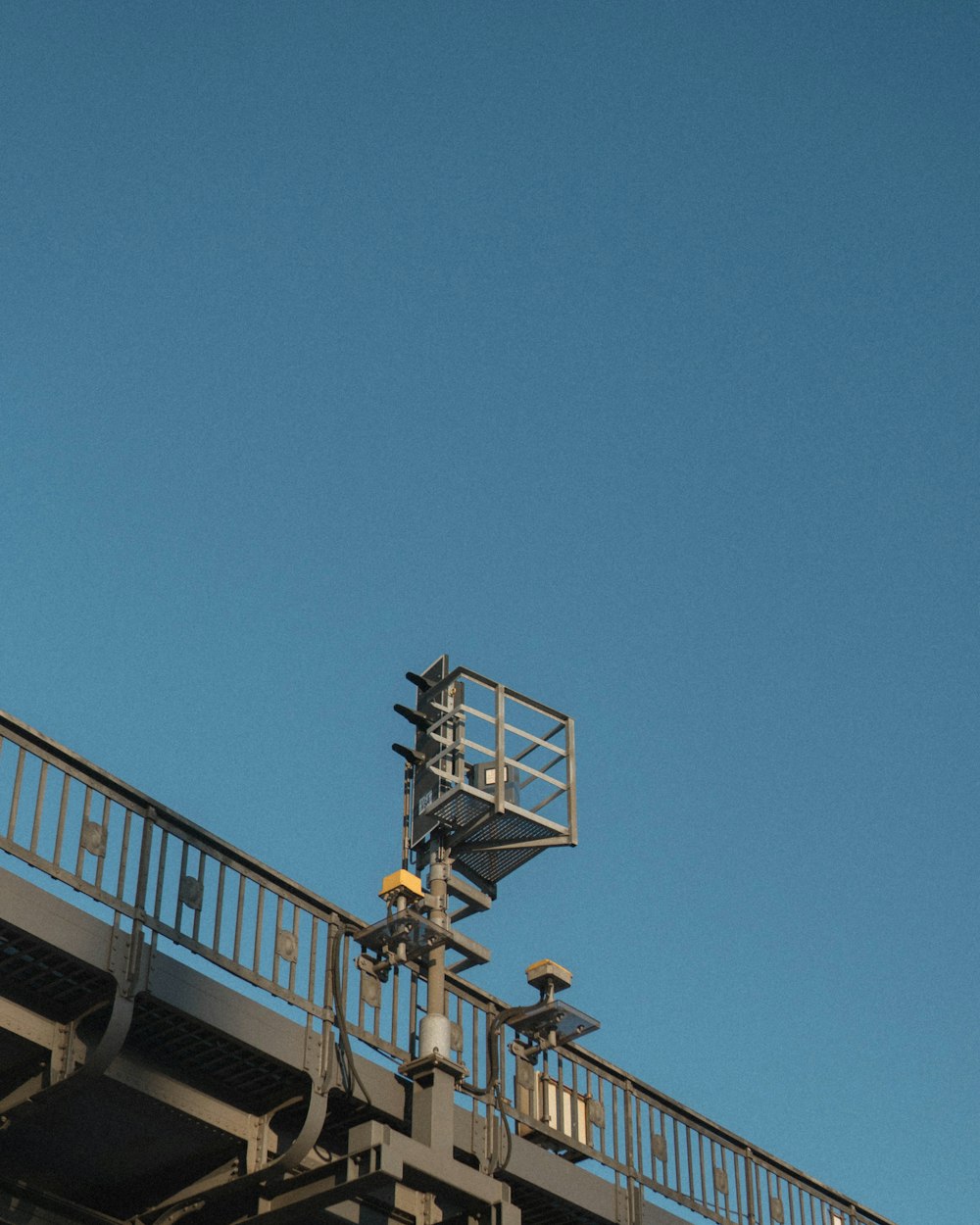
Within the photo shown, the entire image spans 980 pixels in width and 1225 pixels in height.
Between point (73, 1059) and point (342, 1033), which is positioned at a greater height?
point (342, 1033)

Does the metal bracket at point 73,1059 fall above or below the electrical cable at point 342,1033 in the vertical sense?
below

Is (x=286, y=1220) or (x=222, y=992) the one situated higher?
(x=222, y=992)

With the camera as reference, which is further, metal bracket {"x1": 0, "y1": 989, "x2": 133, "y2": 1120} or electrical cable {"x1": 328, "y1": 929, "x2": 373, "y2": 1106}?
electrical cable {"x1": 328, "y1": 929, "x2": 373, "y2": 1106}

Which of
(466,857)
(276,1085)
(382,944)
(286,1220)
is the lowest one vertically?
(286,1220)

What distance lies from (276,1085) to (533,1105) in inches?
128

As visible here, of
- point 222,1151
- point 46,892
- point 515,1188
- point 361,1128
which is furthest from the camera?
point 515,1188

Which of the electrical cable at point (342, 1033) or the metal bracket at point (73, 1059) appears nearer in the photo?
the metal bracket at point (73, 1059)

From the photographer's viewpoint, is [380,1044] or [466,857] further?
[466,857]

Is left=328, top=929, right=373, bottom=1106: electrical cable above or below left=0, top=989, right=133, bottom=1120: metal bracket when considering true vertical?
above

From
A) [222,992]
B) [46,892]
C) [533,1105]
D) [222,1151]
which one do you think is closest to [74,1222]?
[222,1151]

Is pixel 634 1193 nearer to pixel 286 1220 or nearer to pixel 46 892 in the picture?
pixel 286 1220

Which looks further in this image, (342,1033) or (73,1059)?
(342,1033)

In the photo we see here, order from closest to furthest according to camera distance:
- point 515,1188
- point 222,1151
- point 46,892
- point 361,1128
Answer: point 46,892 → point 361,1128 → point 222,1151 → point 515,1188

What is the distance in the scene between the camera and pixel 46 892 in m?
13.1
